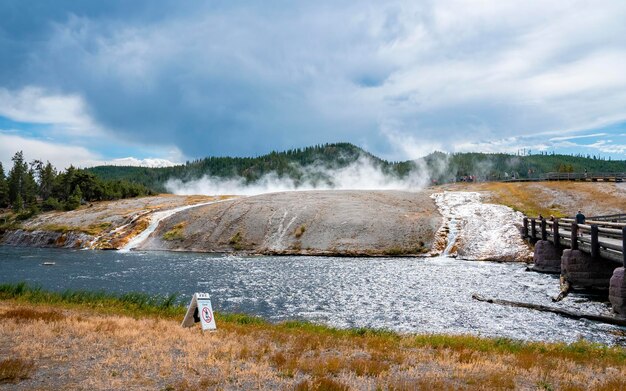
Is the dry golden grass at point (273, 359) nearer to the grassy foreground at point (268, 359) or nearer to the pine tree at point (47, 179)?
the grassy foreground at point (268, 359)

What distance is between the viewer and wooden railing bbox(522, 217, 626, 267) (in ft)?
94.1

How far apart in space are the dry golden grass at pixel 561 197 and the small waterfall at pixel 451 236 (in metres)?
13.3

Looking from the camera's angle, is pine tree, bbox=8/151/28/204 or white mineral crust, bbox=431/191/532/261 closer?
white mineral crust, bbox=431/191/532/261

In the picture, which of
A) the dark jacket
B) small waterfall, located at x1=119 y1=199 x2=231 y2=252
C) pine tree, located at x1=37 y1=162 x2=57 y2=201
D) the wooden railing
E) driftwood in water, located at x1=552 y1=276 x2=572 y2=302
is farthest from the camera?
pine tree, located at x1=37 y1=162 x2=57 y2=201

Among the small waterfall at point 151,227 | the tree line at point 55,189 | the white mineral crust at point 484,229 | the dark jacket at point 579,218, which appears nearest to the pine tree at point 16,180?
the tree line at point 55,189

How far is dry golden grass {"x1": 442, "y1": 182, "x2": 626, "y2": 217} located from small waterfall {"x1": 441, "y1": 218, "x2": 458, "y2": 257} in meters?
13.3

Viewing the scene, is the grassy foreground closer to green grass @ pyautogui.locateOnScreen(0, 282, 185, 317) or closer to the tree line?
green grass @ pyautogui.locateOnScreen(0, 282, 185, 317)

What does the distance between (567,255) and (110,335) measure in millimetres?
33939

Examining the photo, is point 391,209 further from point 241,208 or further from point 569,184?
point 569,184

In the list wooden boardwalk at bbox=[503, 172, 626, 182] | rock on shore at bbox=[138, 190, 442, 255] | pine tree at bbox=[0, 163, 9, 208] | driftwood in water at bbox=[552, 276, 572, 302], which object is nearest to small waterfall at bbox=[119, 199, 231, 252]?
rock on shore at bbox=[138, 190, 442, 255]

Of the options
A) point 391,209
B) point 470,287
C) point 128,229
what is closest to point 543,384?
point 470,287

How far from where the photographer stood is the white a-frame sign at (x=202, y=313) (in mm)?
20891

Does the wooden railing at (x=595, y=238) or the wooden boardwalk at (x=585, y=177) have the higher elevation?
the wooden boardwalk at (x=585, y=177)

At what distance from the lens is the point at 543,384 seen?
44.2ft
